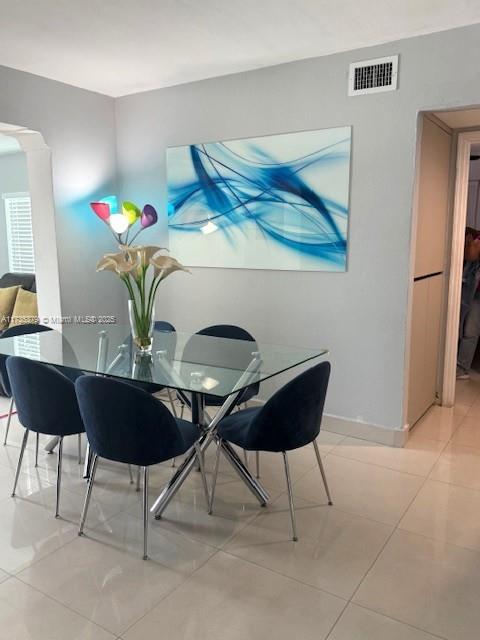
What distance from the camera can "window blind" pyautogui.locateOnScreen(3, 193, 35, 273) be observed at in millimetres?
6867

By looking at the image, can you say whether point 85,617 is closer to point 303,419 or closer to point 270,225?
point 303,419

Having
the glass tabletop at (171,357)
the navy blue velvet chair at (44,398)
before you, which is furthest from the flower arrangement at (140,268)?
the navy blue velvet chair at (44,398)

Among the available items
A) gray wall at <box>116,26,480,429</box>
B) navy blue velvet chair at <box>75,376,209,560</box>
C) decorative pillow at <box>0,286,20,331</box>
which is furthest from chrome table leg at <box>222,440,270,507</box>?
decorative pillow at <box>0,286,20,331</box>

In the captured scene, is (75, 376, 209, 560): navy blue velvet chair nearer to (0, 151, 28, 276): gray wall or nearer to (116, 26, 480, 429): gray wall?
(116, 26, 480, 429): gray wall

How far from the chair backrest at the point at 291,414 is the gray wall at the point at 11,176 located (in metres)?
5.53

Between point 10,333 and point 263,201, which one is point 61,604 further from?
point 263,201

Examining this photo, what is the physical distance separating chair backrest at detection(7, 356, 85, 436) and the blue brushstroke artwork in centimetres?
183

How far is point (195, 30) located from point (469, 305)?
3554 mm

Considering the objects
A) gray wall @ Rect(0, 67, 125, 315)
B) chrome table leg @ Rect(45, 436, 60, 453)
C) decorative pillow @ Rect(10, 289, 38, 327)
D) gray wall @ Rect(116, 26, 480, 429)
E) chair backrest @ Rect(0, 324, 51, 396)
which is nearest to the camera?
gray wall @ Rect(116, 26, 480, 429)

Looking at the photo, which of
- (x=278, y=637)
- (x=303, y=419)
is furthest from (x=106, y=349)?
(x=278, y=637)

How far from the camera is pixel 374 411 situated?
12.1ft

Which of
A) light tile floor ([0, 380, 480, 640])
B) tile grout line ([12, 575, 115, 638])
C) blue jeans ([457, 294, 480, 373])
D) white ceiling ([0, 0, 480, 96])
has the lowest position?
tile grout line ([12, 575, 115, 638])

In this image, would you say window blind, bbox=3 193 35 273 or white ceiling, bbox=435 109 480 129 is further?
window blind, bbox=3 193 35 273

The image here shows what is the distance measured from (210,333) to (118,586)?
1.77 m
